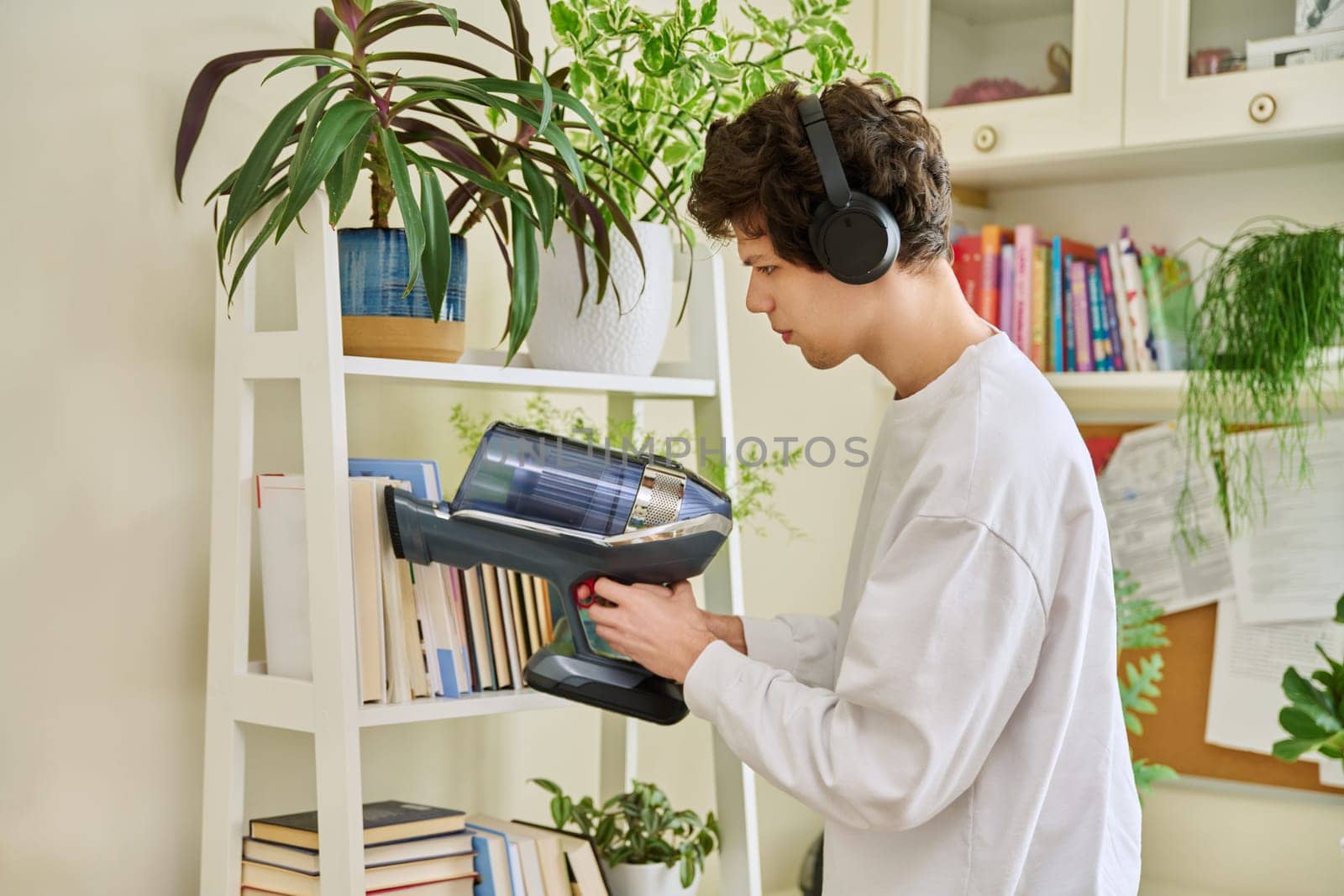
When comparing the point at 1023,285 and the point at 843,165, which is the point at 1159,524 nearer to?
the point at 1023,285

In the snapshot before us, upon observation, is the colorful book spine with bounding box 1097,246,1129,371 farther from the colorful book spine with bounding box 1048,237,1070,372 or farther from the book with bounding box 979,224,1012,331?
the book with bounding box 979,224,1012,331

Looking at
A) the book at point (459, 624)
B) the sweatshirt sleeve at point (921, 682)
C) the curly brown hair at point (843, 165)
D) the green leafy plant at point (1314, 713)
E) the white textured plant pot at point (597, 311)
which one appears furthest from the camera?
the green leafy plant at point (1314, 713)

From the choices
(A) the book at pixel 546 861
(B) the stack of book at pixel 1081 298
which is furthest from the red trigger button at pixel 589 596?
(B) the stack of book at pixel 1081 298

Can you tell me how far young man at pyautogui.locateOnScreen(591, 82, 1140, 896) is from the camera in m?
0.92

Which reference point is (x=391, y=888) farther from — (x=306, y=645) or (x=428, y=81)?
(x=428, y=81)

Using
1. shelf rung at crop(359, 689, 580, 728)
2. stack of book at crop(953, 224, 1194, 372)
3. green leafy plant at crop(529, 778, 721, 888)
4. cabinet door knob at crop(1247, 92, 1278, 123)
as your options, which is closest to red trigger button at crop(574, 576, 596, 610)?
shelf rung at crop(359, 689, 580, 728)

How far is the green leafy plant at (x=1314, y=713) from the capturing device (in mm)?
1829

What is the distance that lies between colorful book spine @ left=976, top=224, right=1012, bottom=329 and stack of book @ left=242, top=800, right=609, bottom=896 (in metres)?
1.32

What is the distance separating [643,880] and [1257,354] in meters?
1.29

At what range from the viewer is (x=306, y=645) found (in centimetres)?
128

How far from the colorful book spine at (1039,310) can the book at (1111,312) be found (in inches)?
3.8

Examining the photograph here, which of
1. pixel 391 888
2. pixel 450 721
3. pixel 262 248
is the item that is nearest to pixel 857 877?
pixel 391 888

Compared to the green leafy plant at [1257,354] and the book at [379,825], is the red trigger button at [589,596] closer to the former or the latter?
the book at [379,825]

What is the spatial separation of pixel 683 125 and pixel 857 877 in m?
0.85
